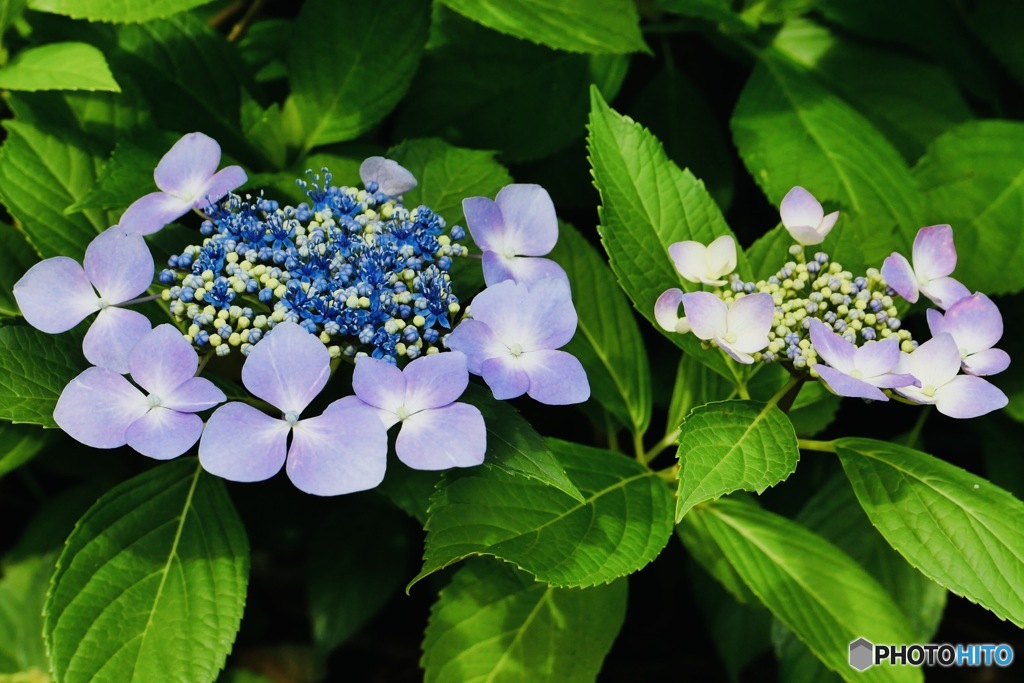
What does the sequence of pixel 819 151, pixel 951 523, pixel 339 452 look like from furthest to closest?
pixel 819 151 → pixel 951 523 → pixel 339 452

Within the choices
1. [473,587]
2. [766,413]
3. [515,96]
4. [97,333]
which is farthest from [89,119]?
[766,413]

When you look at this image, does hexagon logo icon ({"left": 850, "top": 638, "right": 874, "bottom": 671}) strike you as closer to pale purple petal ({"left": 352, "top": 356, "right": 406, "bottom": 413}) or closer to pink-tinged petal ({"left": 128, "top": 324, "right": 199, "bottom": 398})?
pale purple petal ({"left": 352, "top": 356, "right": 406, "bottom": 413})

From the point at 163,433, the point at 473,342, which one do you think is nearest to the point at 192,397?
the point at 163,433

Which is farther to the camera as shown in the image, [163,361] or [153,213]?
[153,213]

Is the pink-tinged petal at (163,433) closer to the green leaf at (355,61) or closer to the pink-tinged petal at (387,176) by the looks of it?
the pink-tinged petal at (387,176)

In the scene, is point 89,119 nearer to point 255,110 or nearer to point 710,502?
point 255,110

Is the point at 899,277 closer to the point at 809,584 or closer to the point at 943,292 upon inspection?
the point at 943,292
